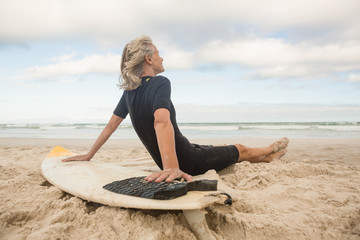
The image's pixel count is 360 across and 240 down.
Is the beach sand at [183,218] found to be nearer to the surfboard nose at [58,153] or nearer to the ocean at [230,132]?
the surfboard nose at [58,153]

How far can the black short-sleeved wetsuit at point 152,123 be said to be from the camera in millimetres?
2240

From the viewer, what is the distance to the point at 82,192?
1.90 meters

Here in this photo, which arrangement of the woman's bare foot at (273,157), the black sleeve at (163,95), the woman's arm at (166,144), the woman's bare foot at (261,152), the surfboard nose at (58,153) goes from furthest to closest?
the woman's bare foot at (273,157) < the surfboard nose at (58,153) < the woman's bare foot at (261,152) < the black sleeve at (163,95) < the woman's arm at (166,144)

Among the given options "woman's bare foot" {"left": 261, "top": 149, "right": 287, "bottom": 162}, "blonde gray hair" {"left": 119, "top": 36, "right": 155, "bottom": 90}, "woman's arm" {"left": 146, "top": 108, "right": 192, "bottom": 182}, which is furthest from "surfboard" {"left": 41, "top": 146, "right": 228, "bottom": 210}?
"woman's bare foot" {"left": 261, "top": 149, "right": 287, "bottom": 162}

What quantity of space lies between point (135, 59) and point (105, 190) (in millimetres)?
1226

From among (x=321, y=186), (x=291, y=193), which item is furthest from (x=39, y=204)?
(x=321, y=186)

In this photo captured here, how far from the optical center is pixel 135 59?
242cm

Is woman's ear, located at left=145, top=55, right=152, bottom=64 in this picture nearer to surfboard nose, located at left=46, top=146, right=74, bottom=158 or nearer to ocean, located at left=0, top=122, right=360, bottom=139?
surfboard nose, located at left=46, top=146, right=74, bottom=158

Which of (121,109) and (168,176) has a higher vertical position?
(121,109)

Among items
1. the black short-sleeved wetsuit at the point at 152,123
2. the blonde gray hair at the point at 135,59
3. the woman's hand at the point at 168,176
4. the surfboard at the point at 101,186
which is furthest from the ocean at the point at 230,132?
the woman's hand at the point at 168,176

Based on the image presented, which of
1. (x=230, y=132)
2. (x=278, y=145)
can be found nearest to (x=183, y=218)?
(x=278, y=145)

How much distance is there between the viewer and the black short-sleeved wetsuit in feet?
7.35

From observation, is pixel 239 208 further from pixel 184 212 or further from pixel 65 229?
pixel 65 229

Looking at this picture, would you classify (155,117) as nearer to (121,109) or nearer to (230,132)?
(121,109)
